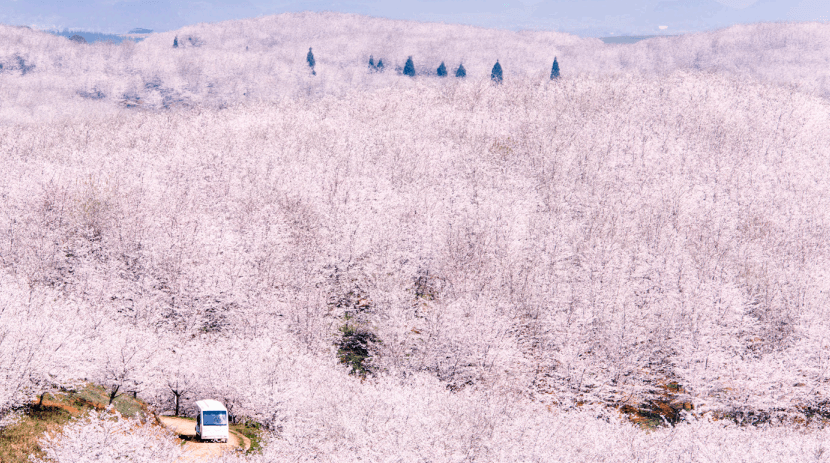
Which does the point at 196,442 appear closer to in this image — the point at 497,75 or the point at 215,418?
the point at 215,418

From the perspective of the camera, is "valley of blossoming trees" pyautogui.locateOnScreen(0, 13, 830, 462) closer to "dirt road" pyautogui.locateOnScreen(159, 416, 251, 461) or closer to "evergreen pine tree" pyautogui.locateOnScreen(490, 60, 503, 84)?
"dirt road" pyautogui.locateOnScreen(159, 416, 251, 461)

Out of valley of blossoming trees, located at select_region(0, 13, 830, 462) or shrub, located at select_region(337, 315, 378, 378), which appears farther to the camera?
shrub, located at select_region(337, 315, 378, 378)

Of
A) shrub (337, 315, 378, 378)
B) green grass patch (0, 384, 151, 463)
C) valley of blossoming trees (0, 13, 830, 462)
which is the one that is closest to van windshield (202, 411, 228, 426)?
valley of blossoming trees (0, 13, 830, 462)

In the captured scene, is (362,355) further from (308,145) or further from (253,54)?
(253,54)

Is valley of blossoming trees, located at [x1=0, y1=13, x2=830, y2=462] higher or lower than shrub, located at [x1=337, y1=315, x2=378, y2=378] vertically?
higher

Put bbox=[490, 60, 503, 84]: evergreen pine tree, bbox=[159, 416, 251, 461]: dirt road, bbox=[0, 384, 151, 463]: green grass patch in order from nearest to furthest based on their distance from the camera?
bbox=[0, 384, 151, 463]: green grass patch, bbox=[159, 416, 251, 461]: dirt road, bbox=[490, 60, 503, 84]: evergreen pine tree

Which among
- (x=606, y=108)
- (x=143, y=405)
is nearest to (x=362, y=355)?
(x=143, y=405)

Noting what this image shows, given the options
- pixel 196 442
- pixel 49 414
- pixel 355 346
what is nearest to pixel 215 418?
pixel 196 442
